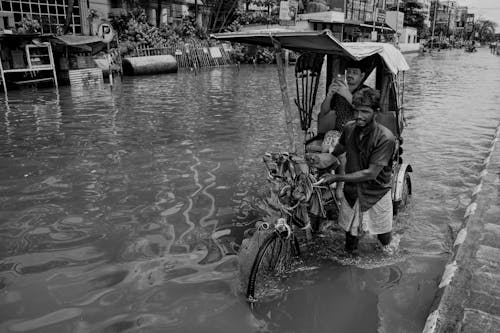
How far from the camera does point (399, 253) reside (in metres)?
5.42

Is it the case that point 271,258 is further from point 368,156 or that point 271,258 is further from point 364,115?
point 364,115

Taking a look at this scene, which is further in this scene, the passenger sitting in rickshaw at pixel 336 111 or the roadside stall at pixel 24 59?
the roadside stall at pixel 24 59

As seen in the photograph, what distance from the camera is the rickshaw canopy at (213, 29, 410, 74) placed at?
4.32 meters

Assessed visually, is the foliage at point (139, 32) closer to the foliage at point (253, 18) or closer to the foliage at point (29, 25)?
the foliage at point (29, 25)

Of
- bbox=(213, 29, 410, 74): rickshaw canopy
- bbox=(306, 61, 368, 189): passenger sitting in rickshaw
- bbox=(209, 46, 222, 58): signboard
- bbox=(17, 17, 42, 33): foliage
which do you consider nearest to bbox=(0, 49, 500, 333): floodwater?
bbox=(306, 61, 368, 189): passenger sitting in rickshaw

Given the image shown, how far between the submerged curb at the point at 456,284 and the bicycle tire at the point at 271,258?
4.79 ft

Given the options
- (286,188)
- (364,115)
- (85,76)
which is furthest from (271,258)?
(85,76)

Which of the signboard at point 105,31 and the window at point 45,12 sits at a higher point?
the window at point 45,12

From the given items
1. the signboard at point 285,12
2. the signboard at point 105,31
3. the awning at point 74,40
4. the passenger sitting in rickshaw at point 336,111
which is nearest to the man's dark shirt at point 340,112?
the passenger sitting in rickshaw at point 336,111

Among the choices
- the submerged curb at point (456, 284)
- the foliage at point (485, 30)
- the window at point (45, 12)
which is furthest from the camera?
the foliage at point (485, 30)

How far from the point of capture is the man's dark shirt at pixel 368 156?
14.2 feet

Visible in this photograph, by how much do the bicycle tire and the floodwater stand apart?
19cm

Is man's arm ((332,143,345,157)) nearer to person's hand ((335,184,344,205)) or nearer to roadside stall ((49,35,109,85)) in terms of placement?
person's hand ((335,184,344,205))

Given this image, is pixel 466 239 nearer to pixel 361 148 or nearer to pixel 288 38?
pixel 361 148
